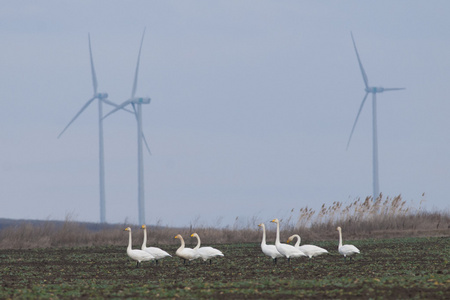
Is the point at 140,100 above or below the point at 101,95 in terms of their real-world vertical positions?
below

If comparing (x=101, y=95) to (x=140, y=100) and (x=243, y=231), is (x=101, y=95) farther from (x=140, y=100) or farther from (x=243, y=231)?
(x=243, y=231)

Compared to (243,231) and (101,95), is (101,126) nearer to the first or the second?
(101,95)

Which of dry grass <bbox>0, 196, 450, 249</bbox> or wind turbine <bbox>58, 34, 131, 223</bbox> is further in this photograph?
wind turbine <bbox>58, 34, 131, 223</bbox>

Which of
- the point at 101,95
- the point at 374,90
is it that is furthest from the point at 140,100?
the point at 374,90

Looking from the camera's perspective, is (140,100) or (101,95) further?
(101,95)

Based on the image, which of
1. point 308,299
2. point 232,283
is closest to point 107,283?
point 232,283

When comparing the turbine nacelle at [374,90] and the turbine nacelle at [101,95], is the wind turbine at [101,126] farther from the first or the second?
the turbine nacelle at [374,90]

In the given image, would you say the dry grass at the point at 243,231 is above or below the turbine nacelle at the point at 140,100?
below

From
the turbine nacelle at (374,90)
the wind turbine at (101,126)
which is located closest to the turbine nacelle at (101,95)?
the wind turbine at (101,126)

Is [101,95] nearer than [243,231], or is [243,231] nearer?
[243,231]

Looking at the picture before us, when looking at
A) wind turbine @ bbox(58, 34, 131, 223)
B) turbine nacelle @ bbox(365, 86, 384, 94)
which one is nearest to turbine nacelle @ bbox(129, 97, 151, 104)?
wind turbine @ bbox(58, 34, 131, 223)

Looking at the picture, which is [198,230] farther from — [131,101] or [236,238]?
[131,101]

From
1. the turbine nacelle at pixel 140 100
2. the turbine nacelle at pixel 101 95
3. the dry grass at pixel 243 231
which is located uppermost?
the turbine nacelle at pixel 101 95

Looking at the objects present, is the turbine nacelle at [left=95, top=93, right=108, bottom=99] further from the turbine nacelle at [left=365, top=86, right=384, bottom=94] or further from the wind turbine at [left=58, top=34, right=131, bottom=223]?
the turbine nacelle at [left=365, top=86, right=384, bottom=94]
